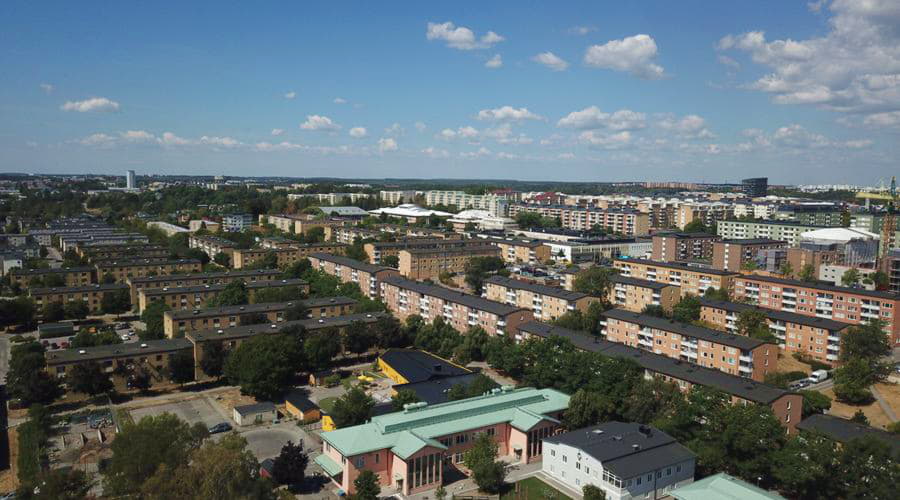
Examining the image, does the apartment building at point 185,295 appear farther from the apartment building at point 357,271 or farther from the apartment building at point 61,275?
the apartment building at point 61,275

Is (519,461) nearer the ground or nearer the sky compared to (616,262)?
nearer the ground

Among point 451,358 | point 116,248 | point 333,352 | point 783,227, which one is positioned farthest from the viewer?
point 783,227

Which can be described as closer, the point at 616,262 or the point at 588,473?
the point at 588,473

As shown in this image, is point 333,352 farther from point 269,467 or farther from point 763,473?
point 763,473

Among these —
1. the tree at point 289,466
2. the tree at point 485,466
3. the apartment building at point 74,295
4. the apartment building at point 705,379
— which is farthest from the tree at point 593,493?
the apartment building at point 74,295

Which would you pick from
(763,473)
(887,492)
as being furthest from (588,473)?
(887,492)

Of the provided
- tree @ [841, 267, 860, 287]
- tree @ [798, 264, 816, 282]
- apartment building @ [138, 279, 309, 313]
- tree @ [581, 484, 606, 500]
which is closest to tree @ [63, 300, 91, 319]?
apartment building @ [138, 279, 309, 313]

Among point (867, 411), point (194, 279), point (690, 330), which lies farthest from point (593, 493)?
point (194, 279)
